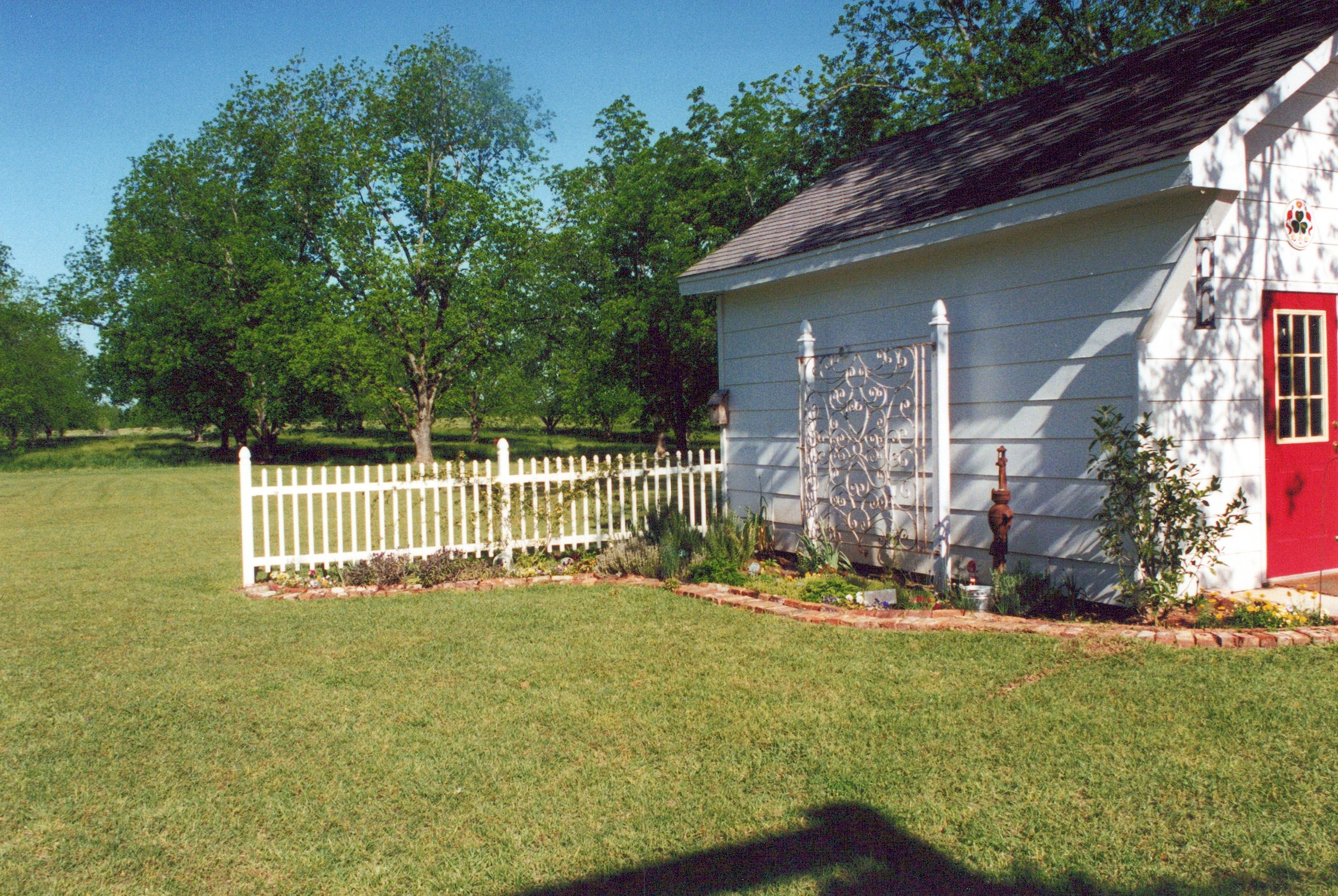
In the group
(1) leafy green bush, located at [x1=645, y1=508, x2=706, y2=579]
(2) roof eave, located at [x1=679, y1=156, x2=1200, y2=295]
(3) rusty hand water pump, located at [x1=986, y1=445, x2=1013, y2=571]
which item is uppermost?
(2) roof eave, located at [x1=679, y1=156, x2=1200, y2=295]

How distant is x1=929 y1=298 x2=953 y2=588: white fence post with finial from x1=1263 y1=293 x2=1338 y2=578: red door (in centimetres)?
213

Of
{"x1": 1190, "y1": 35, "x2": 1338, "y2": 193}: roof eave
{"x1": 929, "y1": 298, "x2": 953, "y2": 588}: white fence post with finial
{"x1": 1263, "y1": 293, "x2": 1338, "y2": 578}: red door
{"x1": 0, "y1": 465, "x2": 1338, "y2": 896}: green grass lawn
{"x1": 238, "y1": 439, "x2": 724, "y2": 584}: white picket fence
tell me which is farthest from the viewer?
{"x1": 238, "y1": 439, "x2": 724, "y2": 584}: white picket fence

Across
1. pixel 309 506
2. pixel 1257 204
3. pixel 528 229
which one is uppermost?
pixel 528 229

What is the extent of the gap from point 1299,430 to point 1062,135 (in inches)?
113

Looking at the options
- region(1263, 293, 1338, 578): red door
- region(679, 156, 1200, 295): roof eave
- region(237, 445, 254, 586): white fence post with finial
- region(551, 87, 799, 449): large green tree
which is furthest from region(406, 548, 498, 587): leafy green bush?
region(551, 87, 799, 449): large green tree

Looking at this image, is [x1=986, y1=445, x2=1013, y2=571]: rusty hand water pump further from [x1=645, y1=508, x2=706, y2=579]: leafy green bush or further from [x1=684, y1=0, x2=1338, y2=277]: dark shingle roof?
[x1=645, y1=508, x2=706, y2=579]: leafy green bush

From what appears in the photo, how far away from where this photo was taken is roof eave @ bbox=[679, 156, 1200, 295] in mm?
5430

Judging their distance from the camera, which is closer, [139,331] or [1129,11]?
[1129,11]

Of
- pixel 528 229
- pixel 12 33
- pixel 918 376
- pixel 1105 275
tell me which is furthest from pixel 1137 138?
pixel 528 229

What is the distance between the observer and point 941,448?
695cm

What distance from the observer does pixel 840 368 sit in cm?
834

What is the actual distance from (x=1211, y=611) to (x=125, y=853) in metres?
5.97

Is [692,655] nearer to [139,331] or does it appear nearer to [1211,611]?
[1211,611]

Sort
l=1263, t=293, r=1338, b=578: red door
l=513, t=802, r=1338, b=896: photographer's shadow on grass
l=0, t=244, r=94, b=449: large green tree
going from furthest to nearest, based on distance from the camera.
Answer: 1. l=0, t=244, r=94, b=449: large green tree
2. l=1263, t=293, r=1338, b=578: red door
3. l=513, t=802, r=1338, b=896: photographer's shadow on grass
